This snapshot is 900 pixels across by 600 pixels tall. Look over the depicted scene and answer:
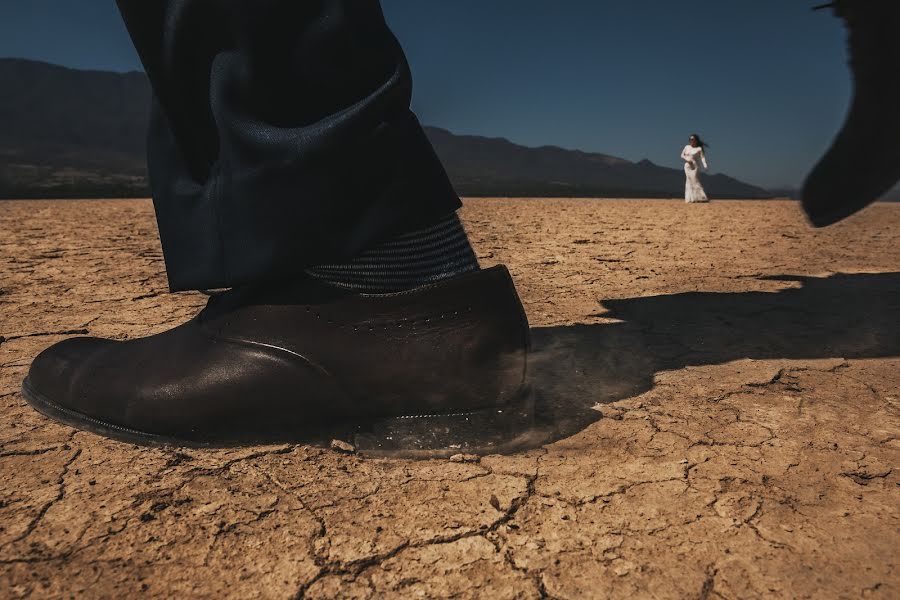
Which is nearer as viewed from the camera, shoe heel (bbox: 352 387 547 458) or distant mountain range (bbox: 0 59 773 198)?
shoe heel (bbox: 352 387 547 458)

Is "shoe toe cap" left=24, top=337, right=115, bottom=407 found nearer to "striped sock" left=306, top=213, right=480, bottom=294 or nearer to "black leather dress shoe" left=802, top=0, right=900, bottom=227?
"striped sock" left=306, top=213, right=480, bottom=294

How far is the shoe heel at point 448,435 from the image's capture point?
76 centimetres

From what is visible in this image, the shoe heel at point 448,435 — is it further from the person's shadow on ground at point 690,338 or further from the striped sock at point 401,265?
the striped sock at point 401,265

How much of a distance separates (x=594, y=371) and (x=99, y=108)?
83.6 m

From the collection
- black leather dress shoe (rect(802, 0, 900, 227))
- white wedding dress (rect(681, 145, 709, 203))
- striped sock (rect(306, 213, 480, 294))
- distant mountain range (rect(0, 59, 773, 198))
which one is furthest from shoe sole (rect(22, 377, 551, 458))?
distant mountain range (rect(0, 59, 773, 198))

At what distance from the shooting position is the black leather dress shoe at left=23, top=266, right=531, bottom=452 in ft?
2.45

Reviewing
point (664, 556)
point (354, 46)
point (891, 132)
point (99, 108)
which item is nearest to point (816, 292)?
point (891, 132)

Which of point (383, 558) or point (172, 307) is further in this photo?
point (172, 307)

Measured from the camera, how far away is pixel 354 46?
698 millimetres

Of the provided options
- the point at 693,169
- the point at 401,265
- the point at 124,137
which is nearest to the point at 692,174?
the point at 693,169

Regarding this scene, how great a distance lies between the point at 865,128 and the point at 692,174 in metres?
7.94

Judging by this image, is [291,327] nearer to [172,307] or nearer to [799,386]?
[799,386]

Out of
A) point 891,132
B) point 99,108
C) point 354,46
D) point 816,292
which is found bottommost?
point 816,292

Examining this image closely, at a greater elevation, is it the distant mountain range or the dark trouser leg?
the distant mountain range
